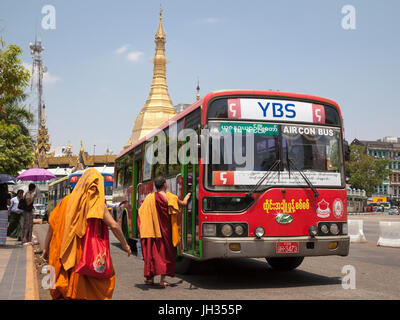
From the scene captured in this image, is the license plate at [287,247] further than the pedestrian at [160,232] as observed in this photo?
No

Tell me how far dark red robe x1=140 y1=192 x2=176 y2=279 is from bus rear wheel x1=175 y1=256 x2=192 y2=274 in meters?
1.28

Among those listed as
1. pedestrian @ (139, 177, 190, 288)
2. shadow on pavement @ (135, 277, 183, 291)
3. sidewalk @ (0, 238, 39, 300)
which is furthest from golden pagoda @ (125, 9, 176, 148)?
pedestrian @ (139, 177, 190, 288)

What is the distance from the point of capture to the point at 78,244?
4.92m

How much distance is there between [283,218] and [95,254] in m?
3.87

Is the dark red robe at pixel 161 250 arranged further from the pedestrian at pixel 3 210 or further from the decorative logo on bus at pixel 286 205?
the pedestrian at pixel 3 210

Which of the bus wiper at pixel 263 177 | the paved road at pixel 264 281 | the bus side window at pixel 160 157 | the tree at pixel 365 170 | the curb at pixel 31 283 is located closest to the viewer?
the curb at pixel 31 283

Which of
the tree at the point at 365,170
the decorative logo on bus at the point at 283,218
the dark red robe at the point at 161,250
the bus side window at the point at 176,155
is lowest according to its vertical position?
the dark red robe at the point at 161,250

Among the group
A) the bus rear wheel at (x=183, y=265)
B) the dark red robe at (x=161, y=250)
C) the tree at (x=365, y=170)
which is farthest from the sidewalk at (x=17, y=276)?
the tree at (x=365, y=170)

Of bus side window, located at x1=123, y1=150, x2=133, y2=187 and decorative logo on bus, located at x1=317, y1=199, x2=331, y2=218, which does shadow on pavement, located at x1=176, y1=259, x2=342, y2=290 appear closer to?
decorative logo on bus, located at x1=317, y1=199, x2=331, y2=218

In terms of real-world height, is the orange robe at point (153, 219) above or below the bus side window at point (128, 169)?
below

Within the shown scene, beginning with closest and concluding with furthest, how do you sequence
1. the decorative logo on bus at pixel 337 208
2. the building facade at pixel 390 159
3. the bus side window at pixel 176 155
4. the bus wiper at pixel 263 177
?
the bus wiper at pixel 263 177 < the decorative logo on bus at pixel 337 208 < the bus side window at pixel 176 155 < the building facade at pixel 390 159

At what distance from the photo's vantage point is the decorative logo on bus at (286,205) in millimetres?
7949

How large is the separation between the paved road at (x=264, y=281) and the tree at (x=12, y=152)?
6.56 meters

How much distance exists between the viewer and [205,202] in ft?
25.7
